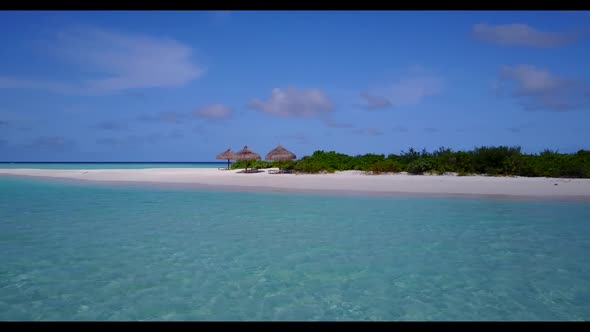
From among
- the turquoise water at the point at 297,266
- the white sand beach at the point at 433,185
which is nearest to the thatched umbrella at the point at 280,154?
the white sand beach at the point at 433,185

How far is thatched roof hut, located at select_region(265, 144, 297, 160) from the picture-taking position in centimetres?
2500

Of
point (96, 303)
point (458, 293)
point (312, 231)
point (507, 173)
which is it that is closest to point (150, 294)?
point (96, 303)

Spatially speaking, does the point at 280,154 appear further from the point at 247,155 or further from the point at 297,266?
the point at 297,266

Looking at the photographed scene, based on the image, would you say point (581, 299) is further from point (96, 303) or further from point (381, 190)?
point (381, 190)

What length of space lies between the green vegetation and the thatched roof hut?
3.62 ft

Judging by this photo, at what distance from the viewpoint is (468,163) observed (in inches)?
818

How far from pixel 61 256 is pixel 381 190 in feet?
40.9

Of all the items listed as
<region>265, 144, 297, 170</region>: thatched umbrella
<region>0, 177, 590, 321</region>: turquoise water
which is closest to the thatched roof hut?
<region>265, 144, 297, 170</region>: thatched umbrella

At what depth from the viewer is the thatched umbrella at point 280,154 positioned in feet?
82.0

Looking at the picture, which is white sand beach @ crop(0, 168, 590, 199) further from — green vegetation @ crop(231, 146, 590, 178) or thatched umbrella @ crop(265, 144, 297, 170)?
thatched umbrella @ crop(265, 144, 297, 170)

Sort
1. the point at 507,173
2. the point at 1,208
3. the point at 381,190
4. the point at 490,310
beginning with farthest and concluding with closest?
the point at 507,173 < the point at 381,190 < the point at 1,208 < the point at 490,310

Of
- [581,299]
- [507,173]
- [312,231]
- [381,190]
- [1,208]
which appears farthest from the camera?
[507,173]

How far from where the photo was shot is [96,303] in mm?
3941

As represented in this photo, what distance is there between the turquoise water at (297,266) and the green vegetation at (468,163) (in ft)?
33.9
